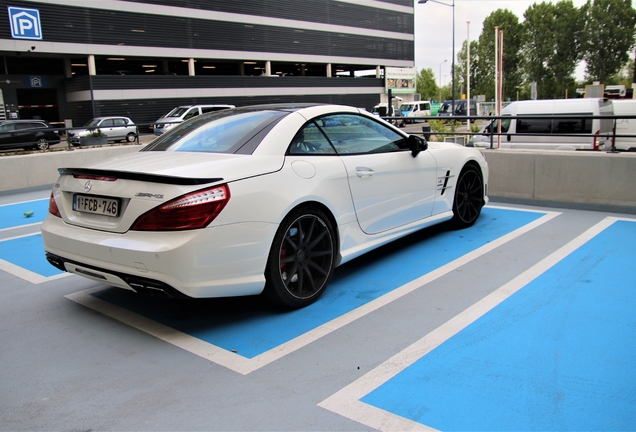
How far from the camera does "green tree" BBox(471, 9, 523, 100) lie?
77.4 meters

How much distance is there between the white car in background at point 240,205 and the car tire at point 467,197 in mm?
1253

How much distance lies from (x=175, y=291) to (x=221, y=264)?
0.34m

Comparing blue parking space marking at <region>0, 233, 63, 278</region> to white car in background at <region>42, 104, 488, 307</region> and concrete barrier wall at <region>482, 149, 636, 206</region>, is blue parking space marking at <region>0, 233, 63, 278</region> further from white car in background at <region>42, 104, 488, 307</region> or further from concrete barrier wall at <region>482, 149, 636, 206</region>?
concrete barrier wall at <region>482, 149, 636, 206</region>

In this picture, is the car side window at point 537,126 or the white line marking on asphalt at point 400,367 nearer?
the white line marking on asphalt at point 400,367

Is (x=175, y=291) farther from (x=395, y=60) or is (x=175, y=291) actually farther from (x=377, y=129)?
(x=395, y=60)

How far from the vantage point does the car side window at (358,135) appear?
458 cm

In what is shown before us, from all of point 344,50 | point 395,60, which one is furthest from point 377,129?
point 395,60

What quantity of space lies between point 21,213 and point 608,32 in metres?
88.2

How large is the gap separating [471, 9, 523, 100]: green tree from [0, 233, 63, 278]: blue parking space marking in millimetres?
78565

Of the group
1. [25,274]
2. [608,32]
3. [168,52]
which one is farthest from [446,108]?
[25,274]

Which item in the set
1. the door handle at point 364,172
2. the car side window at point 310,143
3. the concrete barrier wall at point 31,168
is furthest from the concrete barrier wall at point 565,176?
the concrete barrier wall at point 31,168

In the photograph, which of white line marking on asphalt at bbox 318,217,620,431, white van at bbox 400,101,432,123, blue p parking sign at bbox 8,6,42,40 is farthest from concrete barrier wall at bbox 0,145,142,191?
white van at bbox 400,101,432,123

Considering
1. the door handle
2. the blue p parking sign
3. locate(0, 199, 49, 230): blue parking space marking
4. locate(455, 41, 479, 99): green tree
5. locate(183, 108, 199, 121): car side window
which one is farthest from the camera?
locate(455, 41, 479, 99): green tree

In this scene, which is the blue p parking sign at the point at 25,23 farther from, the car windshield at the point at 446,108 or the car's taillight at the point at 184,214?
the car's taillight at the point at 184,214
